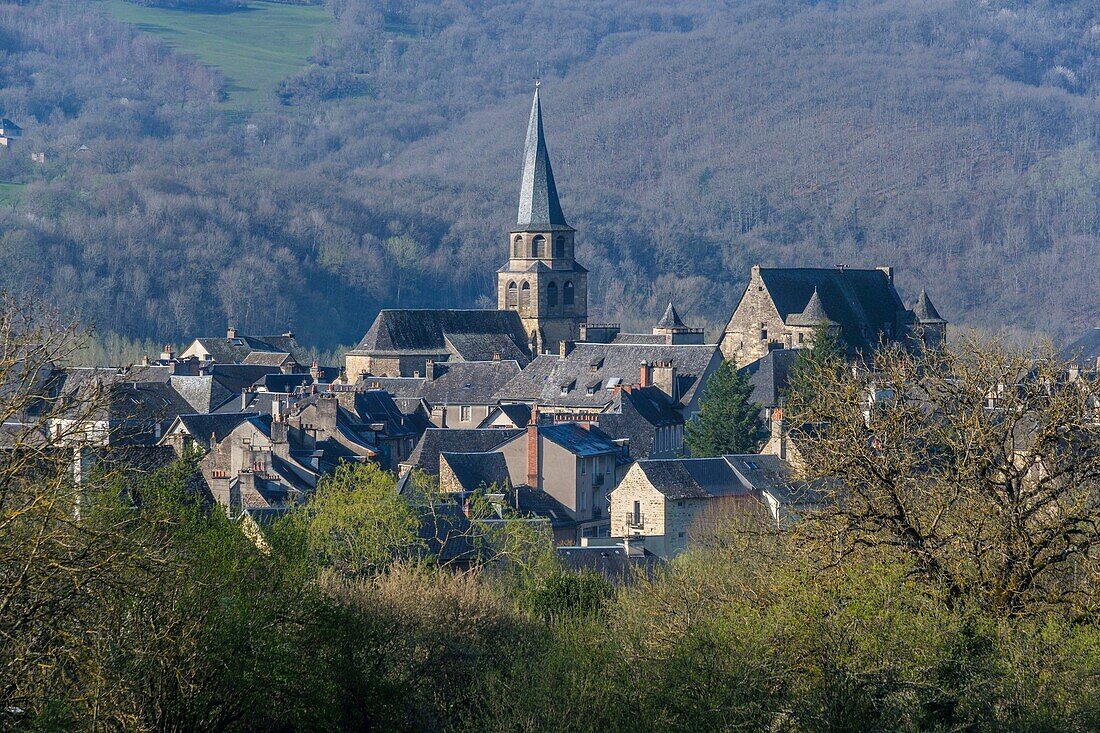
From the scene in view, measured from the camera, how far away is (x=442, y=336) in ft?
279

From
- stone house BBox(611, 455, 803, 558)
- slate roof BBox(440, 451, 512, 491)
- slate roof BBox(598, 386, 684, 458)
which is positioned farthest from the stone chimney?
stone house BBox(611, 455, 803, 558)

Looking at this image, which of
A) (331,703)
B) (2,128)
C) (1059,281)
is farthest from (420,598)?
(2,128)

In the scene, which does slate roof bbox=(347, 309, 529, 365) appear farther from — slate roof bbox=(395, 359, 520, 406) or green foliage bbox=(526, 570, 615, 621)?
green foliage bbox=(526, 570, 615, 621)

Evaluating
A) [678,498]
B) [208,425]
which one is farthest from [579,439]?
[208,425]

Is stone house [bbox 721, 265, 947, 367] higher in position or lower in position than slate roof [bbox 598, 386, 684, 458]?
higher

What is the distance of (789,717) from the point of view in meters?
18.9

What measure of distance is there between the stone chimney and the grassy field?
97.9 m

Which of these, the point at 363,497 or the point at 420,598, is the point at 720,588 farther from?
the point at 363,497

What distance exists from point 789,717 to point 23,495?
7.60 metres

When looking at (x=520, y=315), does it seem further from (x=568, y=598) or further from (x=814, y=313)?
(x=568, y=598)

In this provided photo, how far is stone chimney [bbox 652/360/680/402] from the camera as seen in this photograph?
6544 cm

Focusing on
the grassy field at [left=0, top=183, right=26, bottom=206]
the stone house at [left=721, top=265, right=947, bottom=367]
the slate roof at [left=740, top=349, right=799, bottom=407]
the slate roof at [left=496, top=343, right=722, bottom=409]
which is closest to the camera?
the slate roof at [left=496, top=343, right=722, bottom=409]

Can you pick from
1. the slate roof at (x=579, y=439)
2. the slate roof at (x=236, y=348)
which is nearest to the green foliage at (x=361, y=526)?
the slate roof at (x=579, y=439)

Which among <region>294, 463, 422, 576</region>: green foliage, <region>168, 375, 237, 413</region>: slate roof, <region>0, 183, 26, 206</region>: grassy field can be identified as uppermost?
<region>0, 183, 26, 206</region>: grassy field
